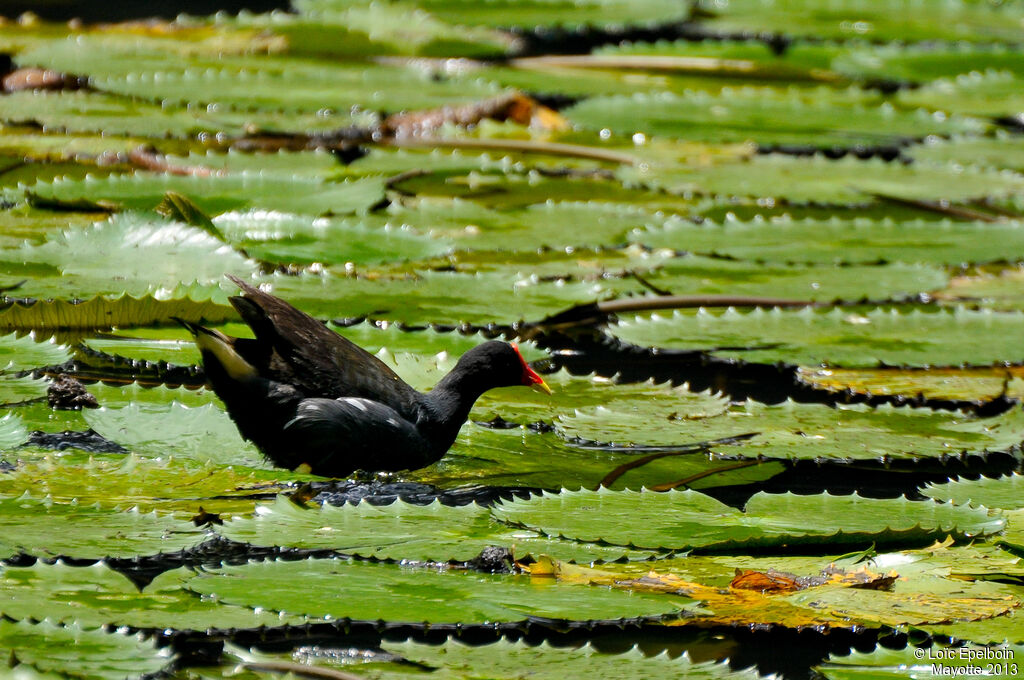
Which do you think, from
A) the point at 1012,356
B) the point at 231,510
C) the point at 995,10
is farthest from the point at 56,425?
the point at 995,10

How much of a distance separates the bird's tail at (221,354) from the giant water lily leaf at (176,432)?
0.29 feet

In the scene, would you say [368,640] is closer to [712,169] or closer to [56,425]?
[56,425]

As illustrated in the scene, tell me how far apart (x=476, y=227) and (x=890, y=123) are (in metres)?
1.78

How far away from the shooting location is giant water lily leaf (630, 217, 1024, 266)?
123 inches

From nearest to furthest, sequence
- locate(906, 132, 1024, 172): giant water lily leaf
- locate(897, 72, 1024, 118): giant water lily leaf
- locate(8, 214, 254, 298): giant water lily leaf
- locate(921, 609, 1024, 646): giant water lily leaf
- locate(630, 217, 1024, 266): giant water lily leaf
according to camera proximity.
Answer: locate(921, 609, 1024, 646): giant water lily leaf
locate(8, 214, 254, 298): giant water lily leaf
locate(630, 217, 1024, 266): giant water lily leaf
locate(906, 132, 1024, 172): giant water lily leaf
locate(897, 72, 1024, 118): giant water lily leaf

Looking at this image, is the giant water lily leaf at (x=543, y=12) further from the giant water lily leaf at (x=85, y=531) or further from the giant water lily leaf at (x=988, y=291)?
the giant water lily leaf at (x=85, y=531)

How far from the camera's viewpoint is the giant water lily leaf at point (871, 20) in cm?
546

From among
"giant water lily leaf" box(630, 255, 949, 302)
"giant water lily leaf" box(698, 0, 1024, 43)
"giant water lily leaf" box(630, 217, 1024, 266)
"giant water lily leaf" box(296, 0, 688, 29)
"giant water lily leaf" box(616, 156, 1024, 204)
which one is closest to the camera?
"giant water lily leaf" box(630, 255, 949, 302)

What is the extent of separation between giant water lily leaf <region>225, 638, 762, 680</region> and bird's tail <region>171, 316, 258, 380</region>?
2.11 ft

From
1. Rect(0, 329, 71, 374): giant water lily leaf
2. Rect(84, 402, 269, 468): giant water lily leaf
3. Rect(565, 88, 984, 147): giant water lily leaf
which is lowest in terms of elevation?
Rect(84, 402, 269, 468): giant water lily leaf

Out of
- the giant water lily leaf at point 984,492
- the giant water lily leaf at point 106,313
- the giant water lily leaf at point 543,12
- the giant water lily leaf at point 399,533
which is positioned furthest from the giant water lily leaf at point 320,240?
the giant water lily leaf at point 543,12

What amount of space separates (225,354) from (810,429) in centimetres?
89

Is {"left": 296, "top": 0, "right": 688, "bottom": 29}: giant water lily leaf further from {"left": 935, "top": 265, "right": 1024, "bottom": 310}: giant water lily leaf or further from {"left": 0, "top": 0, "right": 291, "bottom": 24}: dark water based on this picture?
{"left": 935, "top": 265, "right": 1024, "bottom": 310}: giant water lily leaf

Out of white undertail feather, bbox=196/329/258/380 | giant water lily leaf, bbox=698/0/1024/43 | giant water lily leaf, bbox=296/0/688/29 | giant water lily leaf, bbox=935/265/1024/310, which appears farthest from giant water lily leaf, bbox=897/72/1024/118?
white undertail feather, bbox=196/329/258/380
